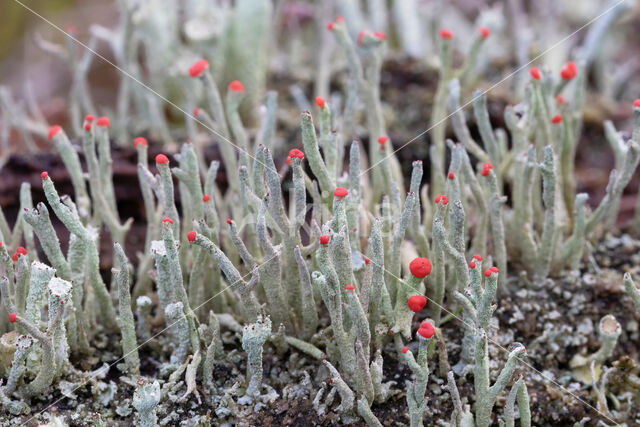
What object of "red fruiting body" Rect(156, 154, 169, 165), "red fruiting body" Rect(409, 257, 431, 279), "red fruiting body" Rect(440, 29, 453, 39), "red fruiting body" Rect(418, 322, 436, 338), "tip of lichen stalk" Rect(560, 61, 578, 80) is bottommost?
"red fruiting body" Rect(418, 322, 436, 338)

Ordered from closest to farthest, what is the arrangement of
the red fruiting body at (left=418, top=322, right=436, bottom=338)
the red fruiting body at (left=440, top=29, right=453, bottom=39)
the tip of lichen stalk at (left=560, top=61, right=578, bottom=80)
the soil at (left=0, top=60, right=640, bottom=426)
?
the red fruiting body at (left=418, top=322, right=436, bottom=338) → the soil at (left=0, top=60, right=640, bottom=426) → the tip of lichen stalk at (left=560, top=61, right=578, bottom=80) → the red fruiting body at (left=440, top=29, right=453, bottom=39)

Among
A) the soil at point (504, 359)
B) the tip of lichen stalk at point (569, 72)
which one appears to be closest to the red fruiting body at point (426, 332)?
the soil at point (504, 359)

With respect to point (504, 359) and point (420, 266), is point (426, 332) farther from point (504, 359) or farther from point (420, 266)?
point (504, 359)

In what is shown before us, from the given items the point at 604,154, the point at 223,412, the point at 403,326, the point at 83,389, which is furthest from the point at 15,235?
the point at 604,154

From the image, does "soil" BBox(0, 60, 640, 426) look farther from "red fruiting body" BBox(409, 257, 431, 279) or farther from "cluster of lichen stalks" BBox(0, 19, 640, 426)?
"red fruiting body" BBox(409, 257, 431, 279)

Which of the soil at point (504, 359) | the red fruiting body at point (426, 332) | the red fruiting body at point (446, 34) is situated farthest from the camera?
the red fruiting body at point (446, 34)

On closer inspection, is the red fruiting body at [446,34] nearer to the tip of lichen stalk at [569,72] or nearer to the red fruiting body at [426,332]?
the tip of lichen stalk at [569,72]

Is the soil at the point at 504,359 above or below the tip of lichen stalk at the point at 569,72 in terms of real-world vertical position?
below

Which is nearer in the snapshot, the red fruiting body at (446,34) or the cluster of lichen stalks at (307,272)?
the cluster of lichen stalks at (307,272)

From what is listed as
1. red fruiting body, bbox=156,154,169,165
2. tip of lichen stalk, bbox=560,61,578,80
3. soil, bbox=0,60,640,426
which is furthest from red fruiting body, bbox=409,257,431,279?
tip of lichen stalk, bbox=560,61,578,80

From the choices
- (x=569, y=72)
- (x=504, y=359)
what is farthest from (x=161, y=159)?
(x=569, y=72)
